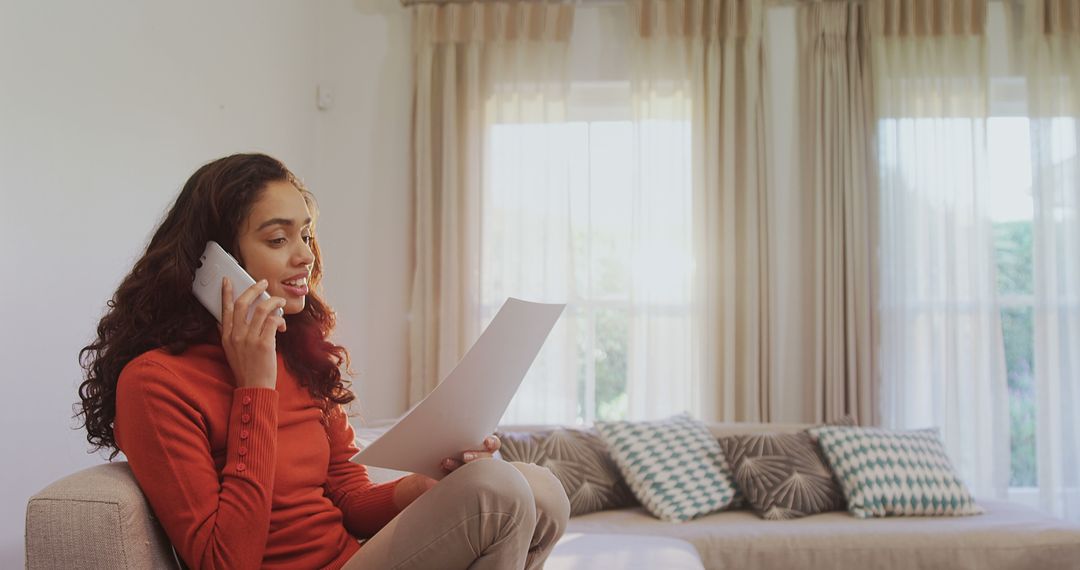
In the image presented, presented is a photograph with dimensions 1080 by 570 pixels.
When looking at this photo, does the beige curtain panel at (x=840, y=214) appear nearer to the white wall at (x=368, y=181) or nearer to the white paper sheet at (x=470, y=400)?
the white wall at (x=368, y=181)

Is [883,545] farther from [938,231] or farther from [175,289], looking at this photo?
[175,289]

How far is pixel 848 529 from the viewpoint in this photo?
9.30ft

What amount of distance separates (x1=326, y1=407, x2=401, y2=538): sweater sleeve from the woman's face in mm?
286

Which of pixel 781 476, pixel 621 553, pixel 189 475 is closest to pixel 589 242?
pixel 781 476

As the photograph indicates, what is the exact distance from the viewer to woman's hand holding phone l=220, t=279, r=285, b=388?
1446mm

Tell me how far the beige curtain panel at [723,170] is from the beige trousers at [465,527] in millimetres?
2710

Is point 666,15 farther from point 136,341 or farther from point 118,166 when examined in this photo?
point 136,341

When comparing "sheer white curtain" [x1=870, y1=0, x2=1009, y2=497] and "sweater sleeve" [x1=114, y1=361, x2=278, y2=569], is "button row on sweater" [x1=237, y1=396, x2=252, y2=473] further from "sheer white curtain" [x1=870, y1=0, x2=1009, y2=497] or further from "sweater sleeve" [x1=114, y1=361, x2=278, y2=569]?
"sheer white curtain" [x1=870, y1=0, x2=1009, y2=497]

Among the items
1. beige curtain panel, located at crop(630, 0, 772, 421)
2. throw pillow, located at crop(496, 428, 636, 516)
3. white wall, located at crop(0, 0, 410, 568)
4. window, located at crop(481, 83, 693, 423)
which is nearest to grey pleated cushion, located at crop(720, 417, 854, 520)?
throw pillow, located at crop(496, 428, 636, 516)

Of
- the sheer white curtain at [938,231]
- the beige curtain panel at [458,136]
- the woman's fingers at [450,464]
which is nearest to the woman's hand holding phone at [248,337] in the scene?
the woman's fingers at [450,464]

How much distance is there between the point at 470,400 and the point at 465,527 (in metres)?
0.24

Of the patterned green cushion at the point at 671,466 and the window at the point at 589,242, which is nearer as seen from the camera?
the patterned green cushion at the point at 671,466

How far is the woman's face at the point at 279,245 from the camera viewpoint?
1.57 meters

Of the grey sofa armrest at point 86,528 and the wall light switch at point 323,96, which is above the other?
the wall light switch at point 323,96
